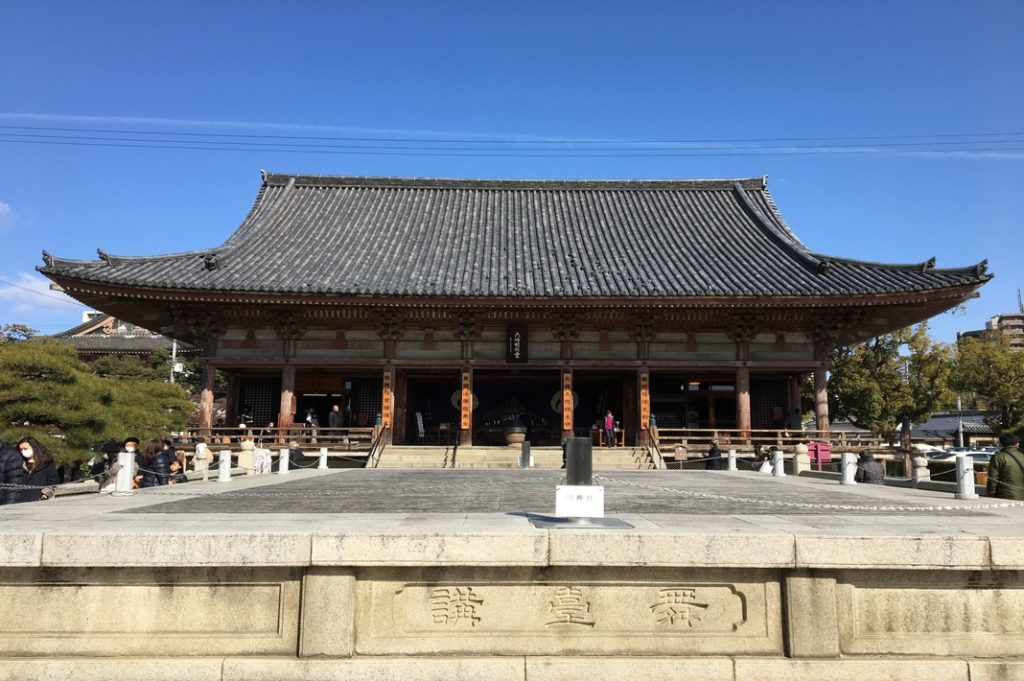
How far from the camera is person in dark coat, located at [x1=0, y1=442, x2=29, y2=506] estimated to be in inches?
317

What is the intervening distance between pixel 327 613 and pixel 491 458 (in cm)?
1456

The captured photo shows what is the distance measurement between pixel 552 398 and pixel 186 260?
529 inches

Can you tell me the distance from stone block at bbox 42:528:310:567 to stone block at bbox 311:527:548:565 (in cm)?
18

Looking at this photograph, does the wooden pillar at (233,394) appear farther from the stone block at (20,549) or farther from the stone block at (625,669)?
the stone block at (625,669)

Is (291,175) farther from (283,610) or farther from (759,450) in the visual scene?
(283,610)

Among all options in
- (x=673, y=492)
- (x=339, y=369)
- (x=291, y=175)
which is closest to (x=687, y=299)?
(x=673, y=492)

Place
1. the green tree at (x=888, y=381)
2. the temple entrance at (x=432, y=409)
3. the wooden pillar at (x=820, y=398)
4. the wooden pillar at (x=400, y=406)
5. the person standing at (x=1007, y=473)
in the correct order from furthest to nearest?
the green tree at (x=888, y=381), the temple entrance at (x=432, y=409), the wooden pillar at (x=400, y=406), the wooden pillar at (x=820, y=398), the person standing at (x=1007, y=473)

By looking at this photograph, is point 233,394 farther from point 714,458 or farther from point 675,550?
point 675,550

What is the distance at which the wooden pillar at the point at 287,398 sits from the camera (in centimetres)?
1972

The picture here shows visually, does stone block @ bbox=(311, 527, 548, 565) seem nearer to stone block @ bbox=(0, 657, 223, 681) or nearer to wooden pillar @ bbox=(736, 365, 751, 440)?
stone block @ bbox=(0, 657, 223, 681)

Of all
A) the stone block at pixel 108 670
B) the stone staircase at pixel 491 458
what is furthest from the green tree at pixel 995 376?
the stone block at pixel 108 670

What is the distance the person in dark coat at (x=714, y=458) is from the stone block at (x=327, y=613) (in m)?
15.2

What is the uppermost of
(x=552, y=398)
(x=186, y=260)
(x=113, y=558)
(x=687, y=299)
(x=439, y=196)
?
(x=439, y=196)

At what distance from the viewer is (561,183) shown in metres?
27.8
